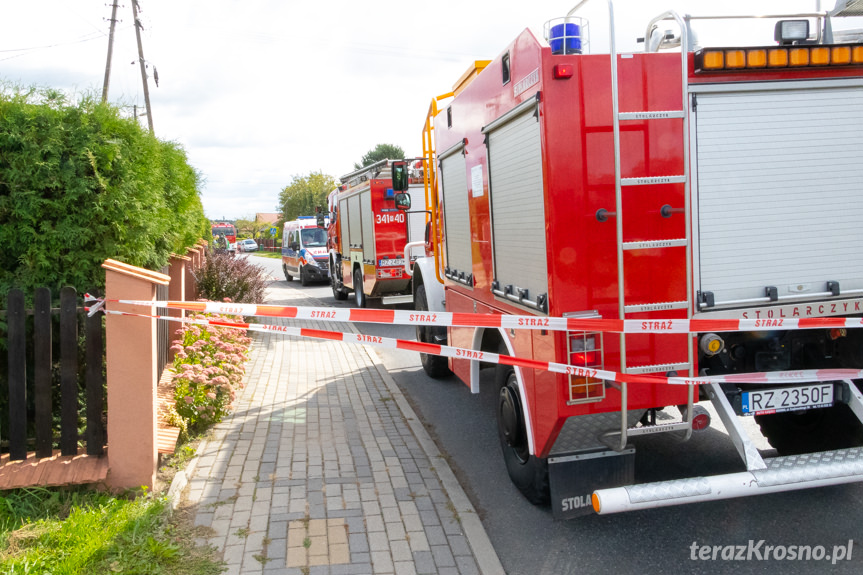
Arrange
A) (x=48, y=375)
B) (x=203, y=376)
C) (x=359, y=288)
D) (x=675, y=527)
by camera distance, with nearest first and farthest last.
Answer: (x=675, y=527)
(x=48, y=375)
(x=203, y=376)
(x=359, y=288)

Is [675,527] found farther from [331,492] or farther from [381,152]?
[381,152]

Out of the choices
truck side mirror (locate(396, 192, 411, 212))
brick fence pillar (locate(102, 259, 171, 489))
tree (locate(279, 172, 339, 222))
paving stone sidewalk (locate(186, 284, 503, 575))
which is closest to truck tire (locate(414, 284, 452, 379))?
paving stone sidewalk (locate(186, 284, 503, 575))

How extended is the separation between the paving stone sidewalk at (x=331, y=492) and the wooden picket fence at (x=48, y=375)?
856 mm

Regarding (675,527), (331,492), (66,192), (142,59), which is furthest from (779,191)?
(142,59)

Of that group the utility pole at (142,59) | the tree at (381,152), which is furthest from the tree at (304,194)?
the utility pole at (142,59)

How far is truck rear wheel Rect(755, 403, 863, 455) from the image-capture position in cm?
468

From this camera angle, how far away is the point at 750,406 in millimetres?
4039

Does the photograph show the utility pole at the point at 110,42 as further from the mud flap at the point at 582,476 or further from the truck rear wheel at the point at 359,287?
the mud flap at the point at 582,476

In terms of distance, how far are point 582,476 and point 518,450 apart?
70cm

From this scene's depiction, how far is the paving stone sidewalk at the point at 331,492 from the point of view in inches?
151

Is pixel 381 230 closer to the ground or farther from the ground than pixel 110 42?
closer to the ground

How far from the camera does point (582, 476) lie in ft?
13.3

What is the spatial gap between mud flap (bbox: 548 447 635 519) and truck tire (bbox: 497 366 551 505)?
28cm

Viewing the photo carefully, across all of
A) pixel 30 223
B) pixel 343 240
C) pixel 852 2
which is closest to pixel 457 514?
pixel 30 223
